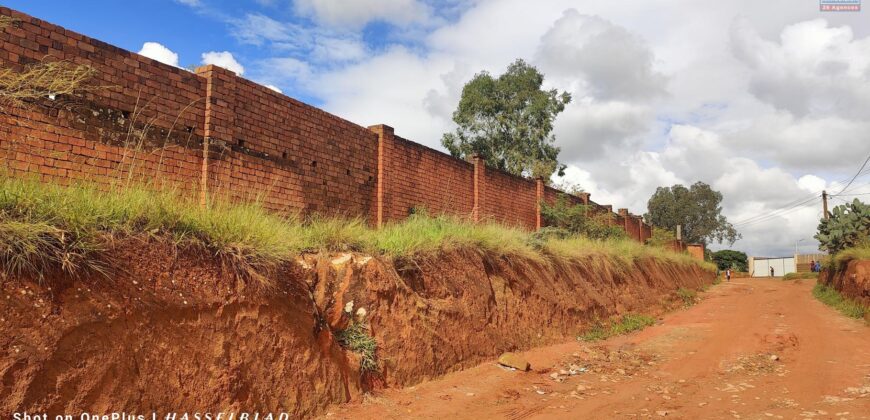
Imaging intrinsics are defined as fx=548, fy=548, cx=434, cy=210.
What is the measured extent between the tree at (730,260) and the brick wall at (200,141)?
49.4m

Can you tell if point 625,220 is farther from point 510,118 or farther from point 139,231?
point 139,231

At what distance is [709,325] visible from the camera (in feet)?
37.9

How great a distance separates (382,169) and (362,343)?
517 centimetres

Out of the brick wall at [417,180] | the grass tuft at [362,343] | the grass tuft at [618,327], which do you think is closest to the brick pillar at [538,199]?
the brick wall at [417,180]

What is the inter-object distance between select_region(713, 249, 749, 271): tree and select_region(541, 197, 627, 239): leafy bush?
130 ft

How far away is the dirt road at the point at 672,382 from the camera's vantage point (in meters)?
5.48

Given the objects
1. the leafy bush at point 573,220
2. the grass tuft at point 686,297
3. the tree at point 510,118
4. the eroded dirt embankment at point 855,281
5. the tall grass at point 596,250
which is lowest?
the grass tuft at point 686,297

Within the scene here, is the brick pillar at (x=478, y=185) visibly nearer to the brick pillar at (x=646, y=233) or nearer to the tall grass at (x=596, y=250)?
the tall grass at (x=596, y=250)

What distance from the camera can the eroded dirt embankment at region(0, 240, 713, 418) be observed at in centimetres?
326

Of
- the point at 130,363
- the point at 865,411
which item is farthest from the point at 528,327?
the point at 130,363

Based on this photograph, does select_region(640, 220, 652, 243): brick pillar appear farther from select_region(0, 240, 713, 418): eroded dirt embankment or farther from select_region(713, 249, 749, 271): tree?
select_region(713, 249, 749, 271): tree

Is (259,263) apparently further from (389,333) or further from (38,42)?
(38,42)

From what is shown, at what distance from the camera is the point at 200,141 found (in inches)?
274

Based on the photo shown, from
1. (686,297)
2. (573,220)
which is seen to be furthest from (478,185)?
(686,297)
